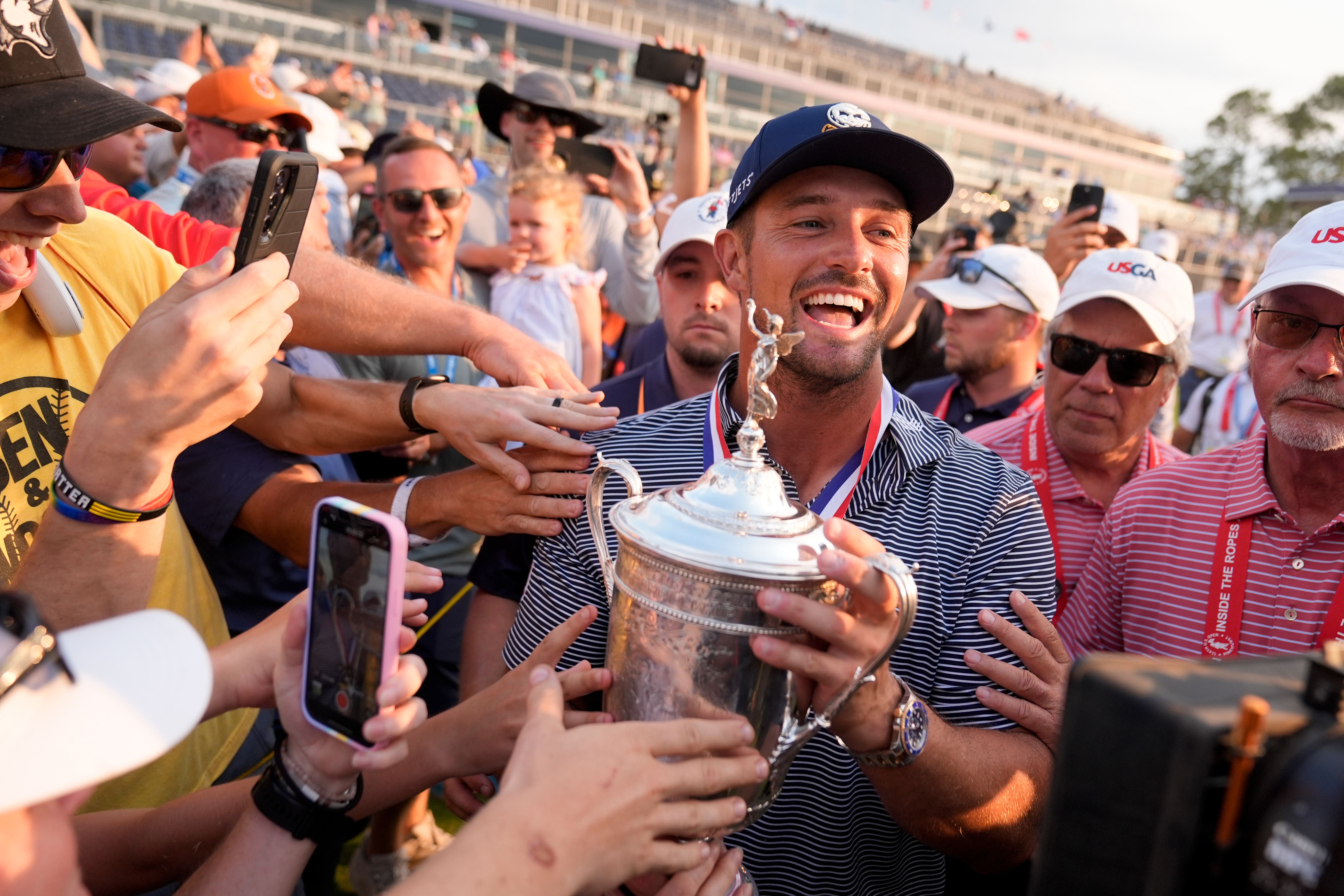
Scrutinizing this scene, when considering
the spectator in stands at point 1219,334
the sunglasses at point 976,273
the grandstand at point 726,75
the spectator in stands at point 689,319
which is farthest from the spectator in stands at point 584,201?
the spectator in stands at point 1219,334

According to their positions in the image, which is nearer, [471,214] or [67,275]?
[67,275]

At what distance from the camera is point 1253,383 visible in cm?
234

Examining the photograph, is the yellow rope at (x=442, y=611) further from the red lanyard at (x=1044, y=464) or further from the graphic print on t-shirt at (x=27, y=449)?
the red lanyard at (x=1044, y=464)

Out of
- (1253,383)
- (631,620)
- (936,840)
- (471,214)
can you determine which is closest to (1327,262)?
(1253,383)

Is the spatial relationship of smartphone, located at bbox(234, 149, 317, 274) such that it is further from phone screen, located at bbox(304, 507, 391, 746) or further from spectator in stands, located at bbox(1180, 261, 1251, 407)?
spectator in stands, located at bbox(1180, 261, 1251, 407)

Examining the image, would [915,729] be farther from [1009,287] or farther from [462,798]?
[1009,287]

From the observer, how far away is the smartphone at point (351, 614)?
1307 mm

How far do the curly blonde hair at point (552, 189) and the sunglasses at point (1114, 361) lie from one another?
2.87 meters

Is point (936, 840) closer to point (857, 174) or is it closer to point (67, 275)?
point (857, 174)

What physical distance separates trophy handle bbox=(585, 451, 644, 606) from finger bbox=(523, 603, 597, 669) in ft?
0.19

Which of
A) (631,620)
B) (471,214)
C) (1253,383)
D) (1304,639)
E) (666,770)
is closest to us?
(666,770)

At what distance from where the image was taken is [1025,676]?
6.07ft

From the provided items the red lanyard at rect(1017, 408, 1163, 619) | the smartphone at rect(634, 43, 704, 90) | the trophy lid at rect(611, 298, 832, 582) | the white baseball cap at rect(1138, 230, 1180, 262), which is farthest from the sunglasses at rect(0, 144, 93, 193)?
the white baseball cap at rect(1138, 230, 1180, 262)

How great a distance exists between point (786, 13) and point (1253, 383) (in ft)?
185
